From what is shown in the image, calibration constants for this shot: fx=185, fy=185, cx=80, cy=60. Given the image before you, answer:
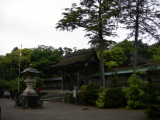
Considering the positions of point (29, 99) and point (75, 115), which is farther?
point (29, 99)

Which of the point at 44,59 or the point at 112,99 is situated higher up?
the point at 44,59

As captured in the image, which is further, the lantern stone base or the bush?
the lantern stone base

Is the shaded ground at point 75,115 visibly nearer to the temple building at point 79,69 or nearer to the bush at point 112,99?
the bush at point 112,99

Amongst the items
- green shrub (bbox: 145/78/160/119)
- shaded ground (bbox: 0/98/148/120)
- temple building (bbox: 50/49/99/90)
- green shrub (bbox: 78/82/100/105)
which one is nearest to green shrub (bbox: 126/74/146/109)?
shaded ground (bbox: 0/98/148/120)

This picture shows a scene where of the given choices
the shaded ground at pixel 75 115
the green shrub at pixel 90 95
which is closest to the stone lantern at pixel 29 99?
the shaded ground at pixel 75 115

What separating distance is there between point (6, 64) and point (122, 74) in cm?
2095

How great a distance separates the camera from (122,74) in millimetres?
23172

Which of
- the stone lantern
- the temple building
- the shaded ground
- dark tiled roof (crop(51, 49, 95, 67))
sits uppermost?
dark tiled roof (crop(51, 49, 95, 67))

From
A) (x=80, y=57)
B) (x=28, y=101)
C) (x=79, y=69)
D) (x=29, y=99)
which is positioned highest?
(x=80, y=57)

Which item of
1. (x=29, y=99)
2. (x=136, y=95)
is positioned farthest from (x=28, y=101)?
(x=136, y=95)

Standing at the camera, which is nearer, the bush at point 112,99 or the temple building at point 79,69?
the bush at point 112,99

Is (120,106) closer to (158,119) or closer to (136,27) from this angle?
(158,119)

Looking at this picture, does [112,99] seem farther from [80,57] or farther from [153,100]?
[80,57]

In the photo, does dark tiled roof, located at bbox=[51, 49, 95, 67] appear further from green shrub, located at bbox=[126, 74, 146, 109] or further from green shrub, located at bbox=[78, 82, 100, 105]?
green shrub, located at bbox=[126, 74, 146, 109]
